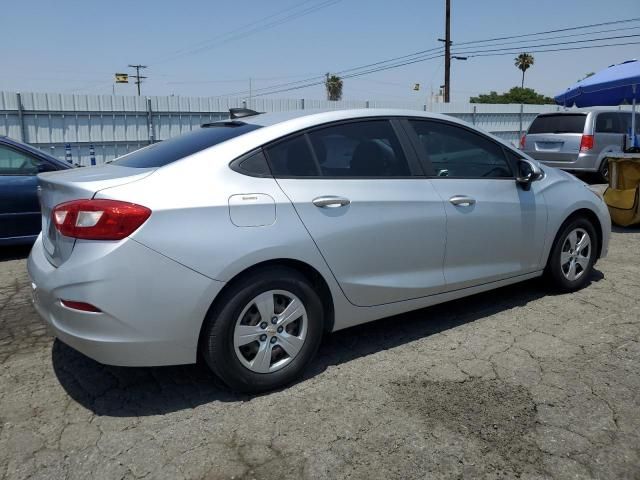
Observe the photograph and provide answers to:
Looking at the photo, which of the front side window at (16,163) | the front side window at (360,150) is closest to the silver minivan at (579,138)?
the front side window at (360,150)

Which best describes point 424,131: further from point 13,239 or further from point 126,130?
point 126,130

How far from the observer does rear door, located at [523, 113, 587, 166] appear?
11680mm

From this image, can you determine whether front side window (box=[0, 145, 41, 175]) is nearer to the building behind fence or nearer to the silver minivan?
the building behind fence

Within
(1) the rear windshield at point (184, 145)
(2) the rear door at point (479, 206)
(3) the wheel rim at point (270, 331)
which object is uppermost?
(1) the rear windshield at point (184, 145)

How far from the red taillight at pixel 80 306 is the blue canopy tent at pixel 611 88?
9.61 metres

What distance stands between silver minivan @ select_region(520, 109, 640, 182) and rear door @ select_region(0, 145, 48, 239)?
10.1 meters

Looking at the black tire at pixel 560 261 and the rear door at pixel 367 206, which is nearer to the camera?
the rear door at pixel 367 206

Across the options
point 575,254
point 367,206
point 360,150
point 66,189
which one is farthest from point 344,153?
point 575,254

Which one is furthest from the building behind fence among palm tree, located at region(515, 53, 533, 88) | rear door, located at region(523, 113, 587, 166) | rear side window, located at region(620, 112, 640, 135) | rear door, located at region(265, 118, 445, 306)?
palm tree, located at region(515, 53, 533, 88)

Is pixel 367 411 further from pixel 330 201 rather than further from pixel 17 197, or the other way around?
pixel 17 197

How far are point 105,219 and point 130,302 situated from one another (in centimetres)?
41

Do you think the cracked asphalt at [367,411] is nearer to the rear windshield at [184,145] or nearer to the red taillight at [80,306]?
the red taillight at [80,306]

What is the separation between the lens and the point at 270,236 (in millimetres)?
2832

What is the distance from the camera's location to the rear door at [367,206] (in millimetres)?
3070
